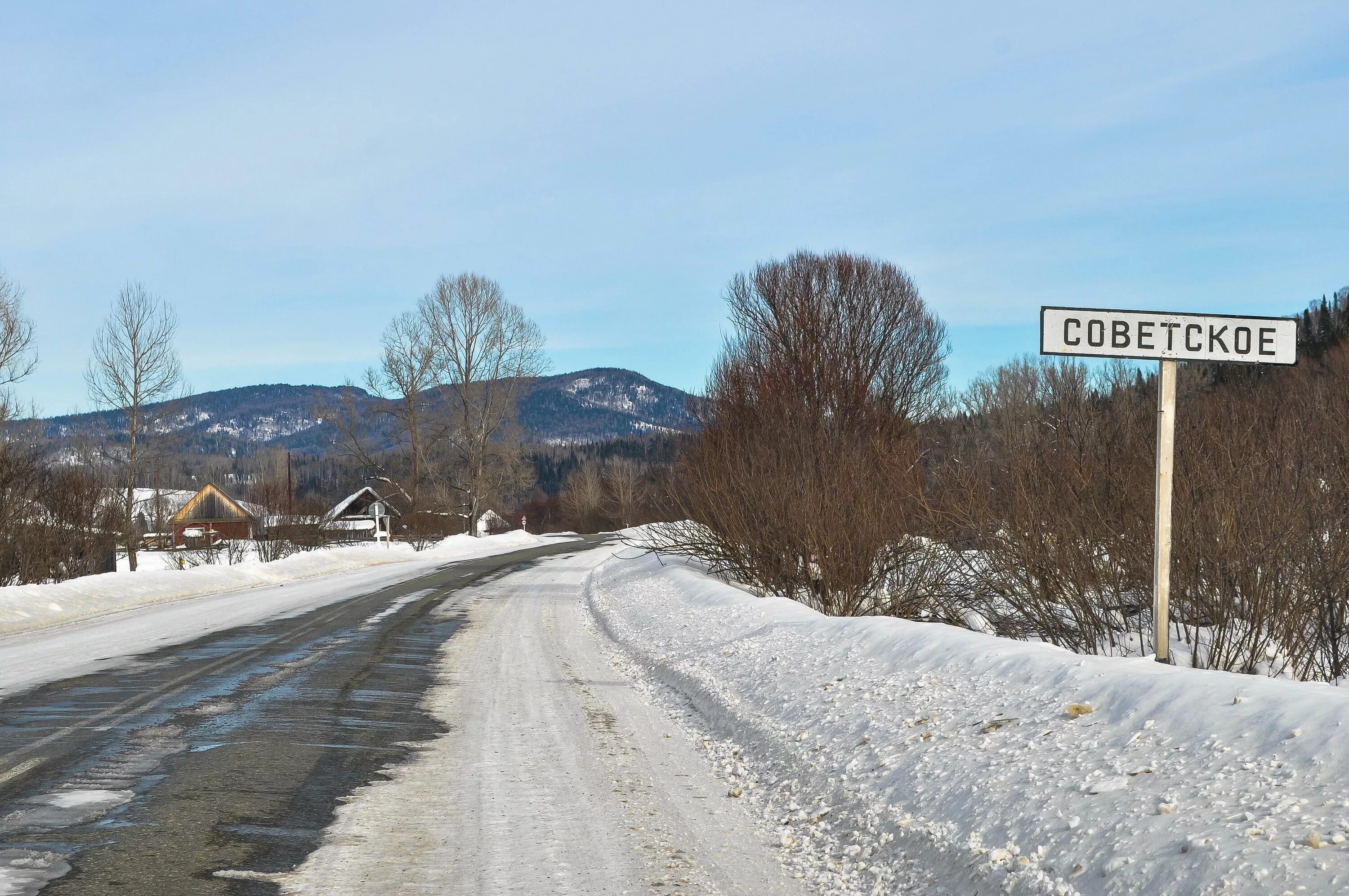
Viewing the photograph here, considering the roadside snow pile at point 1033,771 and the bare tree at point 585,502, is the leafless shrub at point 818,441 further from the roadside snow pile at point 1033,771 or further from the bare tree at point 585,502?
the bare tree at point 585,502

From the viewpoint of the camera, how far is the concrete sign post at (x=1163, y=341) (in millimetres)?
7098

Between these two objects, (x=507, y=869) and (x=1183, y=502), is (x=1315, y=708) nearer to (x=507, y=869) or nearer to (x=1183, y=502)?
(x=507, y=869)

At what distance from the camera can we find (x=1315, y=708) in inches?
193

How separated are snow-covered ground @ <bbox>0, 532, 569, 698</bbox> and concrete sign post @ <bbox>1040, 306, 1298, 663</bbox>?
9.77 m

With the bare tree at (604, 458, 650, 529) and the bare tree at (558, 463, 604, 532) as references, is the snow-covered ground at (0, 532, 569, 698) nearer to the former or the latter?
the bare tree at (604, 458, 650, 529)

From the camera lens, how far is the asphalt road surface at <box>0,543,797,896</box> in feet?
16.4

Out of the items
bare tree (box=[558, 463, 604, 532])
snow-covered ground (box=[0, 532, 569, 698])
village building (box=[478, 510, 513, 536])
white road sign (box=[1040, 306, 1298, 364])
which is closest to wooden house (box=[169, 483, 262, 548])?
village building (box=[478, 510, 513, 536])

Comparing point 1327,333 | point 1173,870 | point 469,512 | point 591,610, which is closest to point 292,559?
point 591,610

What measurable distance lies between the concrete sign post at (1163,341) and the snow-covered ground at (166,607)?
9.77 meters

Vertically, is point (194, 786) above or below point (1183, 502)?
below

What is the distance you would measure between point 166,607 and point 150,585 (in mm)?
2964

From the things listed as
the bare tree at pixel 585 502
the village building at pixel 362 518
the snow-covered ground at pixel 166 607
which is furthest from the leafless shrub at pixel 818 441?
the bare tree at pixel 585 502

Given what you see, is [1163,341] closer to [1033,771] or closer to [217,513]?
[1033,771]

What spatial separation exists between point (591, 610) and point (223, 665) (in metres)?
8.40
